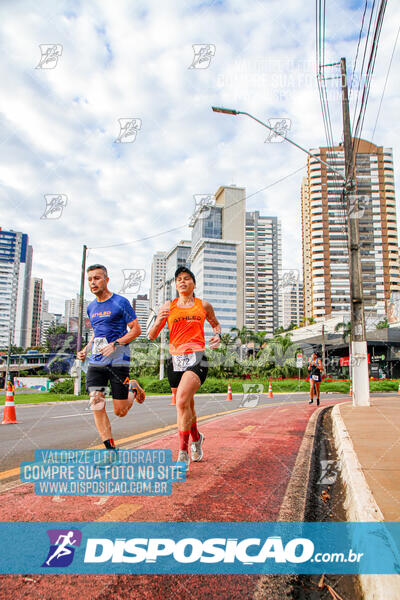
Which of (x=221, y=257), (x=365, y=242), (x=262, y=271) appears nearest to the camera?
(x=221, y=257)

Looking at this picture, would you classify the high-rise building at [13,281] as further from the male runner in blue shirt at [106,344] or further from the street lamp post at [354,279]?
the male runner in blue shirt at [106,344]

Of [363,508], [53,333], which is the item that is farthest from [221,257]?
[363,508]

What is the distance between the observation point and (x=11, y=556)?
2.01 m

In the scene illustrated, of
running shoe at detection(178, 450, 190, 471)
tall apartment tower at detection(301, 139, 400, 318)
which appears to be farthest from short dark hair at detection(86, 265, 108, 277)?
tall apartment tower at detection(301, 139, 400, 318)

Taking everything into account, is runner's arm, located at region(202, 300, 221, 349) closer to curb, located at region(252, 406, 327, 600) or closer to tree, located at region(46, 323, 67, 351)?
curb, located at region(252, 406, 327, 600)

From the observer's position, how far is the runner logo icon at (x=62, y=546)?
1.97m

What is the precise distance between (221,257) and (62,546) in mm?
104308

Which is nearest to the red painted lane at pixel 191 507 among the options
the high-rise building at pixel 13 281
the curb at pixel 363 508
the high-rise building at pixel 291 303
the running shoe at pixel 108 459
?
the curb at pixel 363 508

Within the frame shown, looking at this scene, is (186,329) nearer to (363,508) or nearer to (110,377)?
(110,377)

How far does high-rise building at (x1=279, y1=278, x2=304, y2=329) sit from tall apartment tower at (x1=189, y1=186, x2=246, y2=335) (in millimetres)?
30853

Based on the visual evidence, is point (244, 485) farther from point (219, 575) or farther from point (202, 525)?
point (219, 575)

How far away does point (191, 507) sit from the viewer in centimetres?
267

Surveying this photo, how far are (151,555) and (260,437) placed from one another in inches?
158

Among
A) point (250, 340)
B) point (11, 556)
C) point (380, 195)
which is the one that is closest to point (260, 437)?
point (11, 556)
